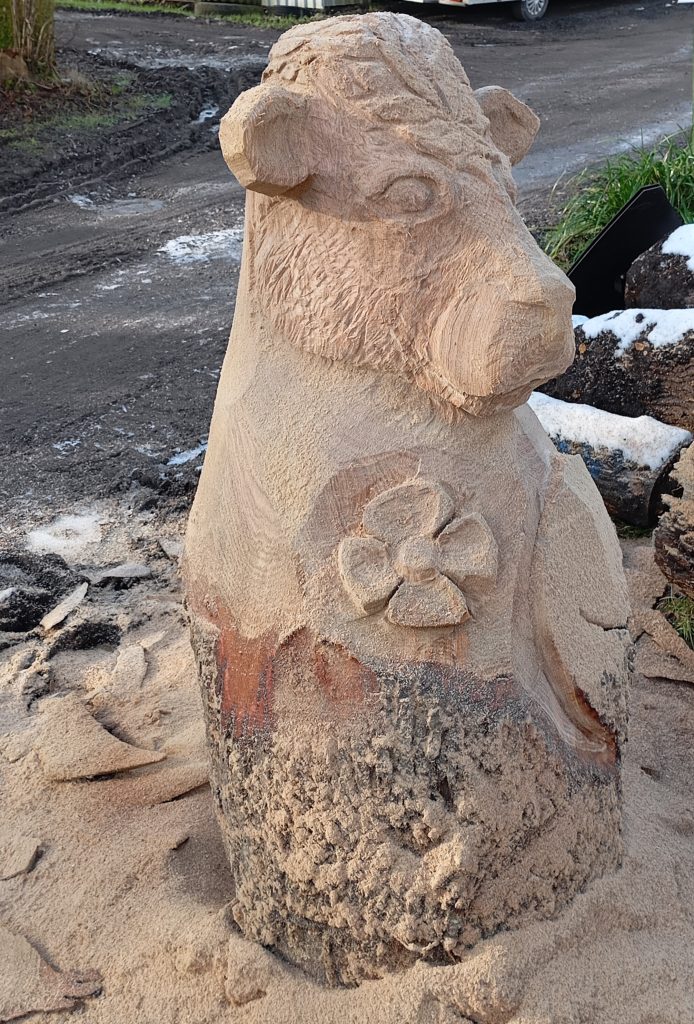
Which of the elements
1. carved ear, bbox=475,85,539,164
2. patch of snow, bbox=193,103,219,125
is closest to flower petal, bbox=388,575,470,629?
carved ear, bbox=475,85,539,164

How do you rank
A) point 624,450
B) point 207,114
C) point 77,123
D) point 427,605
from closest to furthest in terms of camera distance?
point 427,605 → point 624,450 → point 77,123 → point 207,114

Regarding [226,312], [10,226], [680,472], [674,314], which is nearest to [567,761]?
[680,472]

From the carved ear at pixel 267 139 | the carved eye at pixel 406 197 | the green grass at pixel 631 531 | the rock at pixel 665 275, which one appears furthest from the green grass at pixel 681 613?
the carved ear at pixel 267 139

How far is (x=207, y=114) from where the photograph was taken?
30.5 feet

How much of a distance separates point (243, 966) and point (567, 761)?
70 centimetres

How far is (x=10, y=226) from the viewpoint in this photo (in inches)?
278

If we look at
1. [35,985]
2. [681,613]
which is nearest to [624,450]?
[681,613]

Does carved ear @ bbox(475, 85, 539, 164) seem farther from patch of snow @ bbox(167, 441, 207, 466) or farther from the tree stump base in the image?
patch of snow @ bbox(167, 441, 207, 466)

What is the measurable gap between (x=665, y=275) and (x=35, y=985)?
3.33 meters

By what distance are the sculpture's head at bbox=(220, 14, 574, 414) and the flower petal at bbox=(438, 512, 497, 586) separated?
193 millimetres

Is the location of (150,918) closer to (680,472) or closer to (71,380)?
(680,472)

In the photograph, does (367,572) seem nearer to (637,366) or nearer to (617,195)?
(637,366)

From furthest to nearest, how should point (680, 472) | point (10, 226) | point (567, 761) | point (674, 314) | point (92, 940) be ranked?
point (10, 226) → point (674, 314) → point (680, 472) → point (92, 940) → point (567, 761)

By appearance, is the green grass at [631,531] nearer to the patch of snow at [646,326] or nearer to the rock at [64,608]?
the patch of snow at [646,326]
